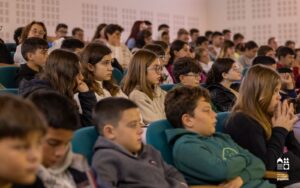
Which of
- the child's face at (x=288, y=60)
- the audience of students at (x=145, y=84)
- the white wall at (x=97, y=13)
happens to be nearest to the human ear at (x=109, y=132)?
the audience of students at (x=145, y=84)

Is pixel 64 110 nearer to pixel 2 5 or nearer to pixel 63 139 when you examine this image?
pixel 63 139

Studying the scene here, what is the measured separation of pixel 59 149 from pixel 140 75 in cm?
223

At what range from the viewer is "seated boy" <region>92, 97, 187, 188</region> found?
7.52 ft

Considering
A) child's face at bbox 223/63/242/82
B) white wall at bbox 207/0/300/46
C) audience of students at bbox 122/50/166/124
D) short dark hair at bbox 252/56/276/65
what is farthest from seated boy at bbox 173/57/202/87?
white wall at bbox 207/0/300/46

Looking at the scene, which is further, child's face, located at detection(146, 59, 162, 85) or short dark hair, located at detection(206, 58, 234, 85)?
short dark hair, located at detection(206, 58, 234, 85)

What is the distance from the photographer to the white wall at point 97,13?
8.87 m

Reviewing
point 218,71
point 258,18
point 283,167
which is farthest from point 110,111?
point 258,18

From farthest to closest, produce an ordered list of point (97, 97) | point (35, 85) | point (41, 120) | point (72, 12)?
1. point (72, 12)
2. point (97, 97)
3. point (35, 85)
4. point (41, 120)

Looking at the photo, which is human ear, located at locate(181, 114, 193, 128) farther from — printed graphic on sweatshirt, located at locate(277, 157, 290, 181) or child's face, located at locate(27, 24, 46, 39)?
child's face, located at locate(27, 24, 46, 39)

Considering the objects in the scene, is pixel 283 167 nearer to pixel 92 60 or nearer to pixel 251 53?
pixel 92 60

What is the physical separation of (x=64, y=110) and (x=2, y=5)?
23.0 feet

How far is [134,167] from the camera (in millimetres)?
2352

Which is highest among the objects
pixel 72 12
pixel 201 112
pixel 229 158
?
pixel 72 12

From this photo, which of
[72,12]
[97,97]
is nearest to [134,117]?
[97,97]
